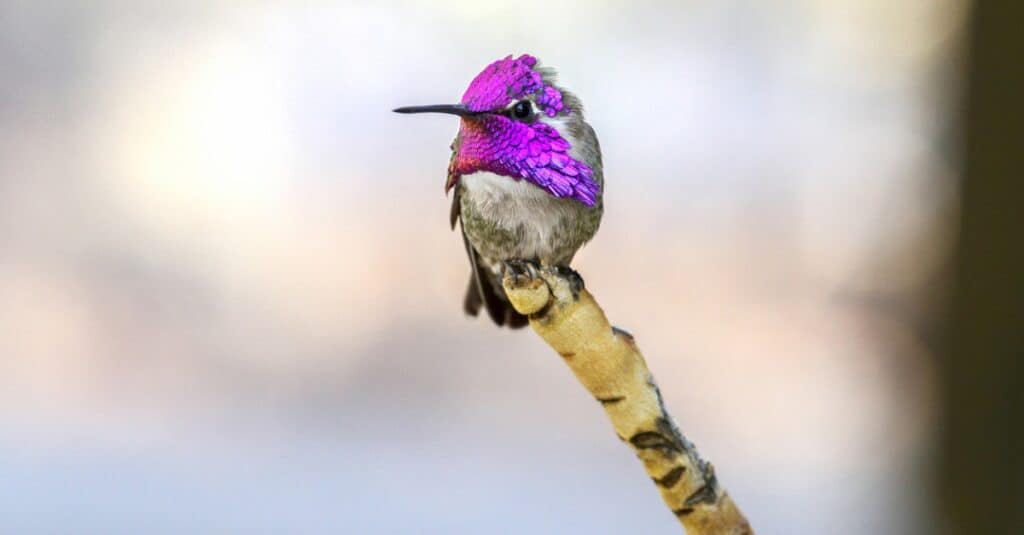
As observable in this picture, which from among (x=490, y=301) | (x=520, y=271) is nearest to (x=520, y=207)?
(x=520, y=271)

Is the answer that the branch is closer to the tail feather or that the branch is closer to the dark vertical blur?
the tail feather

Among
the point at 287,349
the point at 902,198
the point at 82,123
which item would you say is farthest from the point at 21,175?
the point at 902,198

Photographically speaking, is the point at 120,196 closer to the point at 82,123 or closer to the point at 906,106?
the point at 82,123

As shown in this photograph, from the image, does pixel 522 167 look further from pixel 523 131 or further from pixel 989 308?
pixel 989 308

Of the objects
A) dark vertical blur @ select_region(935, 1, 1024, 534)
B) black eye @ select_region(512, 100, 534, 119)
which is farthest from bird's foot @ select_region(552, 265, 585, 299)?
dark vertical blur @ select_region(935, 1, 1024, 534)

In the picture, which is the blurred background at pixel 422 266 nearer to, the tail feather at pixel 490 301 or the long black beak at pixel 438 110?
the tail feather at pixel 490 301
